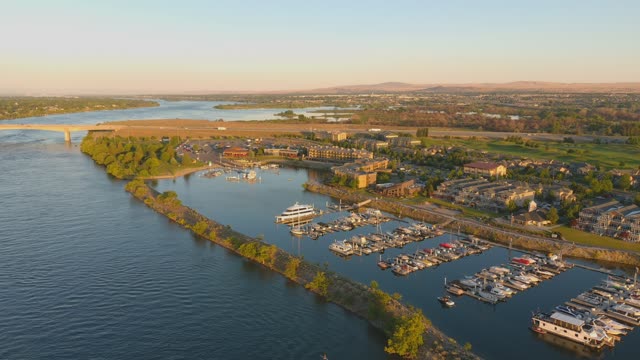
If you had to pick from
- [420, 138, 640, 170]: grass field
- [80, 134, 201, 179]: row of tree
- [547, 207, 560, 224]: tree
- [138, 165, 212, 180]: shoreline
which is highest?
[80, 134, 201, 179]: row of tree

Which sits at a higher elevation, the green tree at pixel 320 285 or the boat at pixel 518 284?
the green tree at pixel 320 285

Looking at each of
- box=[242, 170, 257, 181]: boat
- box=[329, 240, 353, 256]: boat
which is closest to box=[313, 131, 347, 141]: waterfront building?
box=[242, 170, 257, 181]: boat

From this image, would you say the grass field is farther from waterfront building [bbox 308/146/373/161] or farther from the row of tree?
the row of tree

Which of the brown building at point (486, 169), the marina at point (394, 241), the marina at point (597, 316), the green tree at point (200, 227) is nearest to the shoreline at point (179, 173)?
the green tree at point (200, 227)

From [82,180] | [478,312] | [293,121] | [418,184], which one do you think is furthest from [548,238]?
[293,121]

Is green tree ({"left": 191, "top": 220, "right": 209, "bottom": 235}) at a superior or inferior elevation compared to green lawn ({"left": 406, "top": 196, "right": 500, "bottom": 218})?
superior

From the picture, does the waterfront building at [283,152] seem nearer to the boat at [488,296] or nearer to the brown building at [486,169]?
the brown building at [486,169]

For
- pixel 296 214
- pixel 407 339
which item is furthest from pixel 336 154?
pixel 407 339

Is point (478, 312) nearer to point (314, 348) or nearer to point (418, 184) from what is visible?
point (314, 348)
